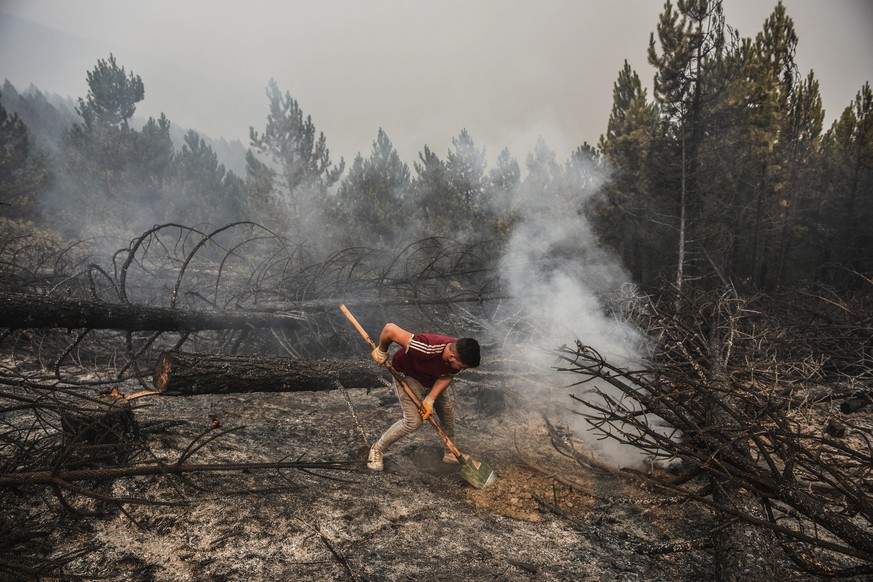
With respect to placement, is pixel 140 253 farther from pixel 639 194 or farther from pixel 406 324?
pixel 639 194

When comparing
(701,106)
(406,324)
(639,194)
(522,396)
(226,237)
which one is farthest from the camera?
(226,237)

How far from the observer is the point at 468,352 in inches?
123

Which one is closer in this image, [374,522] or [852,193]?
[374,522]

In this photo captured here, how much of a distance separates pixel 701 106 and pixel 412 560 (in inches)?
440

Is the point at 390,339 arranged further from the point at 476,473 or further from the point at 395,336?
the point at 476,473

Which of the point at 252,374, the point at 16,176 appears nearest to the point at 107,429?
the point at 252,374

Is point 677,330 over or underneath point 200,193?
underneath

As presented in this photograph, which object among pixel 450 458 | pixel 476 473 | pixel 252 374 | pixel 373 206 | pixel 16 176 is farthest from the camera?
pixel 373 206

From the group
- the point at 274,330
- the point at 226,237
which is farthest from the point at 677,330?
the point at 226,237

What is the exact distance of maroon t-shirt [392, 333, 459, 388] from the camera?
3326mm

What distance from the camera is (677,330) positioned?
398cm

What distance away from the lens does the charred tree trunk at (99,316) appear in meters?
3.50

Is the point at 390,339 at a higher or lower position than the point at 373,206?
lower

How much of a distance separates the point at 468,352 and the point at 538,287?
4.41m
